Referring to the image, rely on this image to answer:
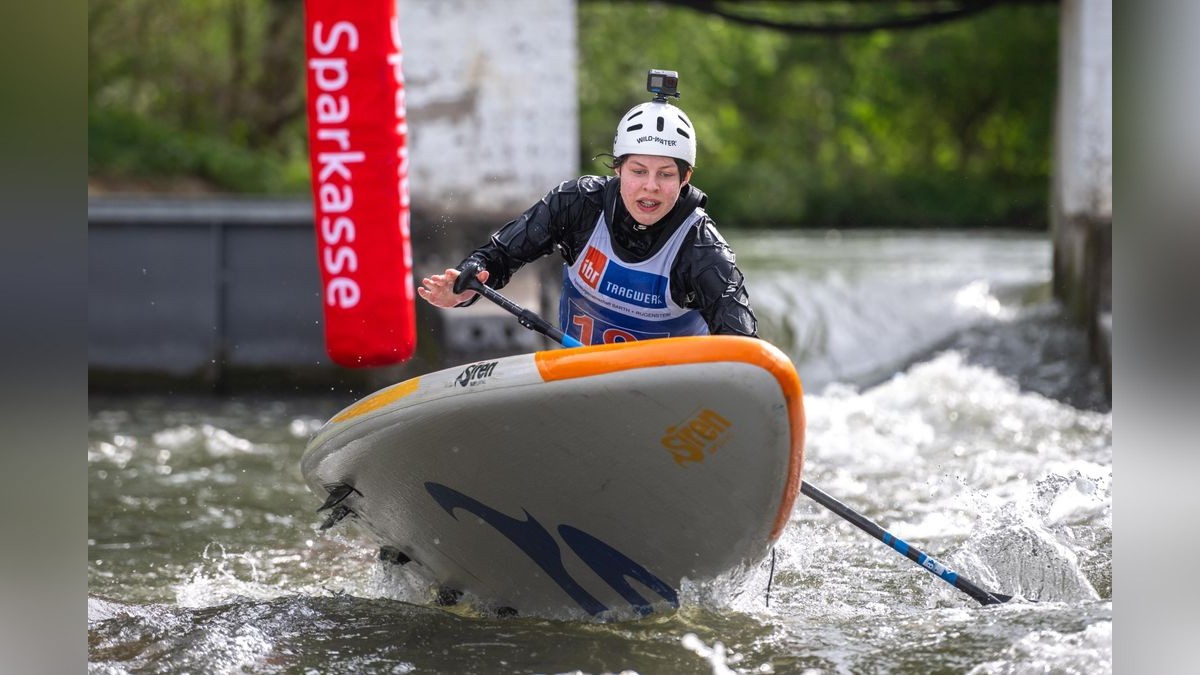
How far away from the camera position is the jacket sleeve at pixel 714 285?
4301mm

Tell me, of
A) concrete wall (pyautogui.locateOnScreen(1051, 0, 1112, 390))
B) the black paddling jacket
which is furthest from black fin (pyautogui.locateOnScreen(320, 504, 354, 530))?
concrete wall (pyautogui.locateOnScreen(1051, 0, 1112, 390))

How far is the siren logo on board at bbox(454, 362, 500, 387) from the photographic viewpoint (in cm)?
385

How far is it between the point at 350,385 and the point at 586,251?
19.9ft

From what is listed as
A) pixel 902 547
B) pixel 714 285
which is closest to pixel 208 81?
pixel 714 285

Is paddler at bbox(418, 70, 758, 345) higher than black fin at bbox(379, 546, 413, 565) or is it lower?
higher

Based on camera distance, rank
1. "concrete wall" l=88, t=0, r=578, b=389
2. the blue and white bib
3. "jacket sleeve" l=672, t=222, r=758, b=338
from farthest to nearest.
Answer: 1. "concrete wall" l=88, t=0, r=578, b=389
2. the blue and white bib
3. "jacket sleeve" l=672, t=222, r=758, b=338

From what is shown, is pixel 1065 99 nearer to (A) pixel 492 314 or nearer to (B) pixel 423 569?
(A) pixel 492 314

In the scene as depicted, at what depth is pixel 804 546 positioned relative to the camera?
5594mm

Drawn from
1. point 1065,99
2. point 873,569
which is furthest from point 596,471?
point 1065,99

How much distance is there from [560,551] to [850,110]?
3114cm

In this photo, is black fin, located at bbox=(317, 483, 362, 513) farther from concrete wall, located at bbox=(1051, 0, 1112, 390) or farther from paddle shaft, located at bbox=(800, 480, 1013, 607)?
concrete wall, located at bbox=(1051, 0, 1112, 390)

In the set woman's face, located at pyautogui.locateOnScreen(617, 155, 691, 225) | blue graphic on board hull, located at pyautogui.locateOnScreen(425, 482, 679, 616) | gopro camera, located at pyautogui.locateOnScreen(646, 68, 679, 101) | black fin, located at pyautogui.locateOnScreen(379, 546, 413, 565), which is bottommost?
black fin, located at pyautogui.locateOnScreen(379, 546, 413, 565)

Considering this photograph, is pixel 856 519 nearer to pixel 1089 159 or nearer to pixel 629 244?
pixel 629 244

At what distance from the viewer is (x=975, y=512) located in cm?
617
